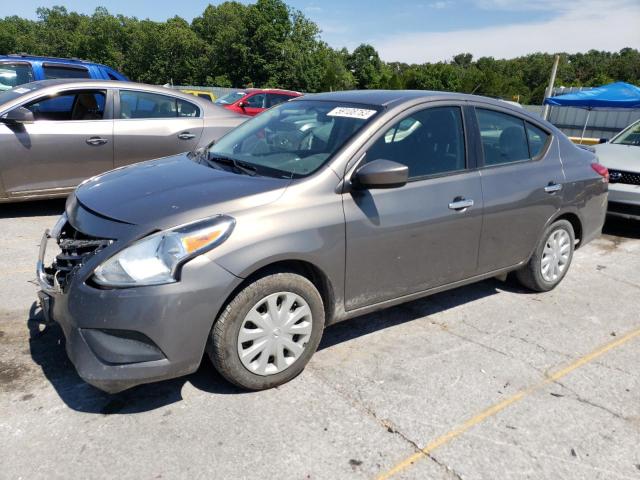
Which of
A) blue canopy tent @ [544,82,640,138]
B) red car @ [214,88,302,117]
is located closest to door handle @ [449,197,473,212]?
red car @ [214,88,302,117]

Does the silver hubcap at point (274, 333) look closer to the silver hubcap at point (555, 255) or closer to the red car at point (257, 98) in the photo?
the silver hubcap at point (555, 255)

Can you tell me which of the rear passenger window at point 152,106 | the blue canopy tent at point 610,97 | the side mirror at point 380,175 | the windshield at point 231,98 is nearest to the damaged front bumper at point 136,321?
the side mirror at point 380,175

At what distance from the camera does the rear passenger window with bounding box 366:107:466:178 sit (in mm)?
3376

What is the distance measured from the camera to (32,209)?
655cm

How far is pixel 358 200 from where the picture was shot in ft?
10.3

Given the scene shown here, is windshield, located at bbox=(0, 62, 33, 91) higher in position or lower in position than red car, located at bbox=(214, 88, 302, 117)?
higher

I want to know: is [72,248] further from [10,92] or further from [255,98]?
[255,98]

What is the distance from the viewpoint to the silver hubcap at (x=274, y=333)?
2795mm

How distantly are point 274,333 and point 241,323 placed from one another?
22 cm

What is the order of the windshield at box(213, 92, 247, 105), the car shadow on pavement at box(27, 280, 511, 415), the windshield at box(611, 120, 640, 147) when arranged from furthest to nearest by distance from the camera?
the windshield at box(213, 92, 247, 105) → the windshield at box(611, 120, 640, 147) → the car shadow on pavement at box(27, 280, 511, 415)

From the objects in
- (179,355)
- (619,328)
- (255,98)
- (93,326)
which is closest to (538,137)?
(619,328)

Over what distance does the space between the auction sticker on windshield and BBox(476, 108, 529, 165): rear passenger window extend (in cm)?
98

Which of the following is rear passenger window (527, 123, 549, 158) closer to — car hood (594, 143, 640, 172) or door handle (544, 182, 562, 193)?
door handle (544, 182, 562, 193)

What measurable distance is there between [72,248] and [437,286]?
234cm
